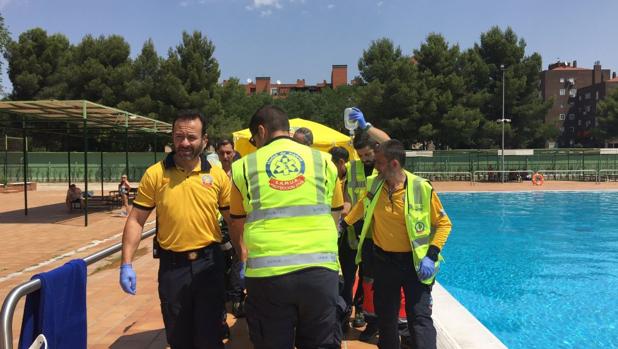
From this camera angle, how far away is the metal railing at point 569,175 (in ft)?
108

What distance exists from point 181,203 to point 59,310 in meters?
0.93

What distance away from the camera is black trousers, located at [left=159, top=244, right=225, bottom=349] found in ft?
9.90

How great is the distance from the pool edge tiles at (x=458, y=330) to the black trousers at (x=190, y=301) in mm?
2311

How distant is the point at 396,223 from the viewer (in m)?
3.56

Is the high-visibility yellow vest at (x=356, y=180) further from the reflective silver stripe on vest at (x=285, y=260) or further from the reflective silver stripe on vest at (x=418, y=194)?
the reflective silver stripe on vest at (x=285, y=260)

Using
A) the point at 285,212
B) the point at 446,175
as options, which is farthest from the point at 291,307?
the point at 446,175

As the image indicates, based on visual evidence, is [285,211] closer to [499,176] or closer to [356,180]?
[356,180]

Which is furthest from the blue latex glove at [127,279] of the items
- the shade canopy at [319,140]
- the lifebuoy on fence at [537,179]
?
the lifebuoy on fence at [537,179]

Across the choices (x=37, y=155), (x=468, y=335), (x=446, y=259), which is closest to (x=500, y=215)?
(x=446, y=259)

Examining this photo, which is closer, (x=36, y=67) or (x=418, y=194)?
(x=418, y=194)

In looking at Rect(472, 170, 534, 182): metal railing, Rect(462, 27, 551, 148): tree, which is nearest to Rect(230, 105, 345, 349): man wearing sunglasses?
Rect(472, 170, 534, 182): metal railing

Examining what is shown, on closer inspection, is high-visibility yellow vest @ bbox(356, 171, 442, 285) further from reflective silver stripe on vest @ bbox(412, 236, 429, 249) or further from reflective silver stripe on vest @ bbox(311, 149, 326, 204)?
reflective silver stripe on vest @ bbox(311, 149, 326, 204)

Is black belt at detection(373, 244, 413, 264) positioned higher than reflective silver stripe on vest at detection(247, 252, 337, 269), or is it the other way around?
reflective silver stripe on vest at detection(247, 252, 337, 269)

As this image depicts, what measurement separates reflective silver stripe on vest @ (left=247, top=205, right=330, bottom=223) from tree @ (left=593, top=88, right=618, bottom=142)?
6472 centimetres
